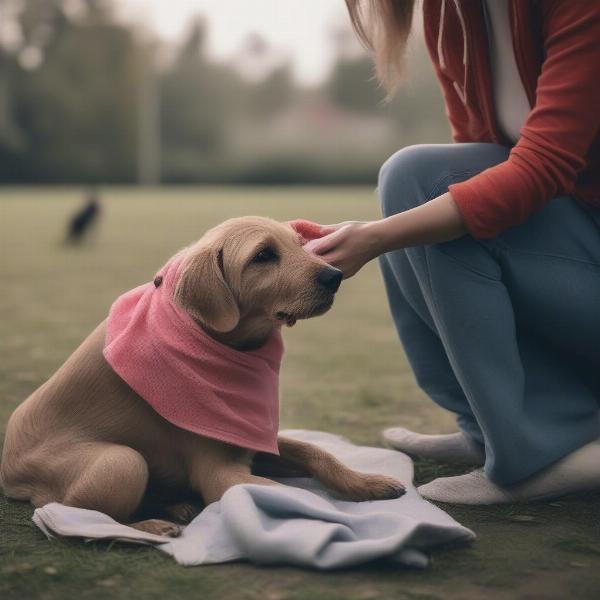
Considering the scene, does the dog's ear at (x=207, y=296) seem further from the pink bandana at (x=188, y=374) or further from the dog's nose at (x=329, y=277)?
the dog's nose at (x=329, y=277)

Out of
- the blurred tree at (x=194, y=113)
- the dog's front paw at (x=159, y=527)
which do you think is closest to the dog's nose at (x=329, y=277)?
the dog's front paw at (x=159, y=527)

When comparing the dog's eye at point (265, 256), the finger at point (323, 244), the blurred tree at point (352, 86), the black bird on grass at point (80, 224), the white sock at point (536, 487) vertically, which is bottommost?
the black bird on grass at point (80, 224)

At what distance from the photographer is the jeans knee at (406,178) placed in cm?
293

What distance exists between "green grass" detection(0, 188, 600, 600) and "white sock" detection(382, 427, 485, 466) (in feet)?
0.19

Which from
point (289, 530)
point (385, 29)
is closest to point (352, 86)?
point (385, 29)

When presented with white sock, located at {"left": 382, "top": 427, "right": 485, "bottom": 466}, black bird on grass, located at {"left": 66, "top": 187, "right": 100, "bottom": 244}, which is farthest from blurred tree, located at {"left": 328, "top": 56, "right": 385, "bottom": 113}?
white sock, located at {"left": 382, "top": 427, "right": 485, "bottom": 466}

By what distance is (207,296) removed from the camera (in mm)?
2729

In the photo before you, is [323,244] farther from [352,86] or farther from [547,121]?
[352,86]

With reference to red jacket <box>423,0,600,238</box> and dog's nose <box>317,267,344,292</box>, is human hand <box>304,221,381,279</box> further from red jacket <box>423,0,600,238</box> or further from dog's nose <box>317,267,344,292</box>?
red jacket <box>423,0,600,238</box>

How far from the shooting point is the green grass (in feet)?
7.13

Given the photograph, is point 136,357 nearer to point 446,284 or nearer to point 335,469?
point 335,469

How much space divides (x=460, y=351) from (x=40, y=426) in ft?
4.17

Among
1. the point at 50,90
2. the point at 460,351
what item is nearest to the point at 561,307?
the point at 460,351

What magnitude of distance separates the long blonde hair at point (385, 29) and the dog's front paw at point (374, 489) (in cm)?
145
